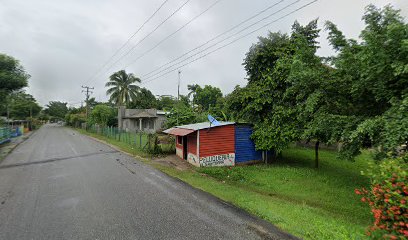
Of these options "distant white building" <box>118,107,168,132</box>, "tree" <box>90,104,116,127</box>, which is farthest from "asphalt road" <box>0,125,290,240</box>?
"tree" <box>90,104,116,127</box>

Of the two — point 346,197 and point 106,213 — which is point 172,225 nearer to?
point 106,213

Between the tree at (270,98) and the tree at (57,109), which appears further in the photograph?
the tree at (57,109)

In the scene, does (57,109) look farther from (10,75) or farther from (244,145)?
(244,145)

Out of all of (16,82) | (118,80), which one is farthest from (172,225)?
(118,80)

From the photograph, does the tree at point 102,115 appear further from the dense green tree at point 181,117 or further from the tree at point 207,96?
the dense green tree at point 181,117

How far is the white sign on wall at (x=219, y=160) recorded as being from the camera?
13.0 metres

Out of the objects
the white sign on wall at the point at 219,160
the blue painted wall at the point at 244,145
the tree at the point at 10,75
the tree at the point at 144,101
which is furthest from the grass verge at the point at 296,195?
the tree at the point at 144,101

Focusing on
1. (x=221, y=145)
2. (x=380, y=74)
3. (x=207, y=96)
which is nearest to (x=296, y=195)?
(x=380, y=74)

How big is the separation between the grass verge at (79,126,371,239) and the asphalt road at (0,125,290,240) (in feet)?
2.04

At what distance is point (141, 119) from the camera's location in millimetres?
37719

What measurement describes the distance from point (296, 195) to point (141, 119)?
1275 inches

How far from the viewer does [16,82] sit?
1770 cm

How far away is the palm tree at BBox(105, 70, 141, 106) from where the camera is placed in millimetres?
42000

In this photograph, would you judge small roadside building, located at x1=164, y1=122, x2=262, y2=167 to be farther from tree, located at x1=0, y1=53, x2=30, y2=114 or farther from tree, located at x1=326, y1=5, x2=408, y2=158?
tree, located at x1=0, y1=53, x2=30, y2=114
